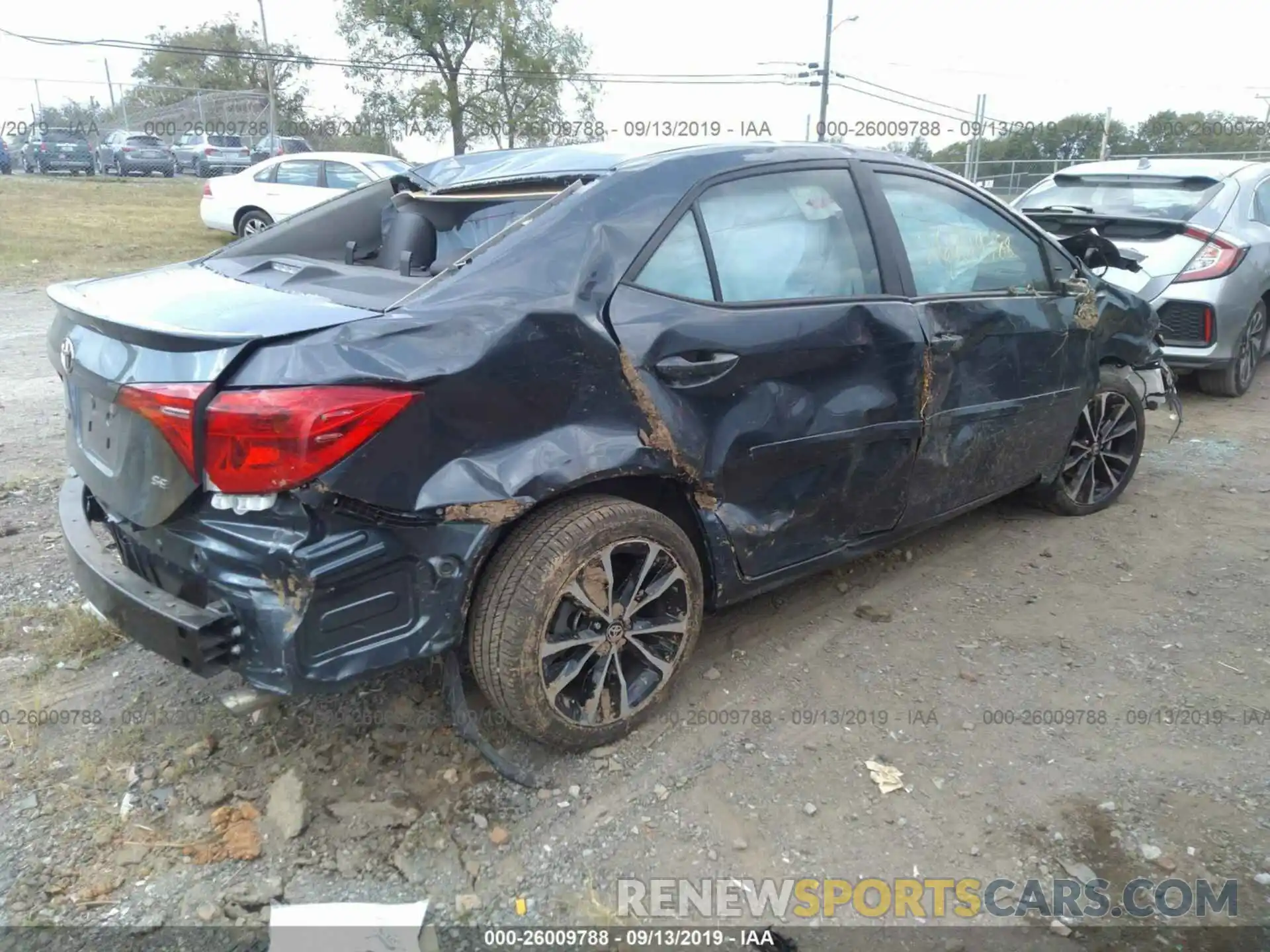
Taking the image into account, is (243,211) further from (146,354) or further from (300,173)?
(146,354)

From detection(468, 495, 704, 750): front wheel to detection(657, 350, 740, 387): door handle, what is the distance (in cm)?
37

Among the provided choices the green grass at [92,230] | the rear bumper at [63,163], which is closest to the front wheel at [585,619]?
the green grass at [92,230]

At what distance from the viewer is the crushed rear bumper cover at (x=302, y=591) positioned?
2.09 m

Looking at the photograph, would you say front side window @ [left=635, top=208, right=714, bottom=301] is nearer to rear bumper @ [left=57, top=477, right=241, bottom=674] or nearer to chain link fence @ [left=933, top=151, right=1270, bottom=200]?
rear bumper @ [left=57, top=477, right=241, bottom=674]

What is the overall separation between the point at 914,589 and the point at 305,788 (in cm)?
241

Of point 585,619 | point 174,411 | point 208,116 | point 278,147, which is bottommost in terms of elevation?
point 585,619

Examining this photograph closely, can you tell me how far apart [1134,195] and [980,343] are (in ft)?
14.6

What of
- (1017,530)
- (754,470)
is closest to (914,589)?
(1017,530)

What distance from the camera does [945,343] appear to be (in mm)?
3252

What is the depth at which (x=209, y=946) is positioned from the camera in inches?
82.6

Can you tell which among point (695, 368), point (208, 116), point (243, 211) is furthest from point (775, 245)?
point (208, 116)

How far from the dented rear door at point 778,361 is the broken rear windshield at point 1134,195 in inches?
161

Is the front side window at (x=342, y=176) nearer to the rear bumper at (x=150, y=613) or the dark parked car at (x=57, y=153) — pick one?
the rear bumper at (x=150, y=613)

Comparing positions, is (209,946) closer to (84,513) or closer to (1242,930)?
(84,513)
